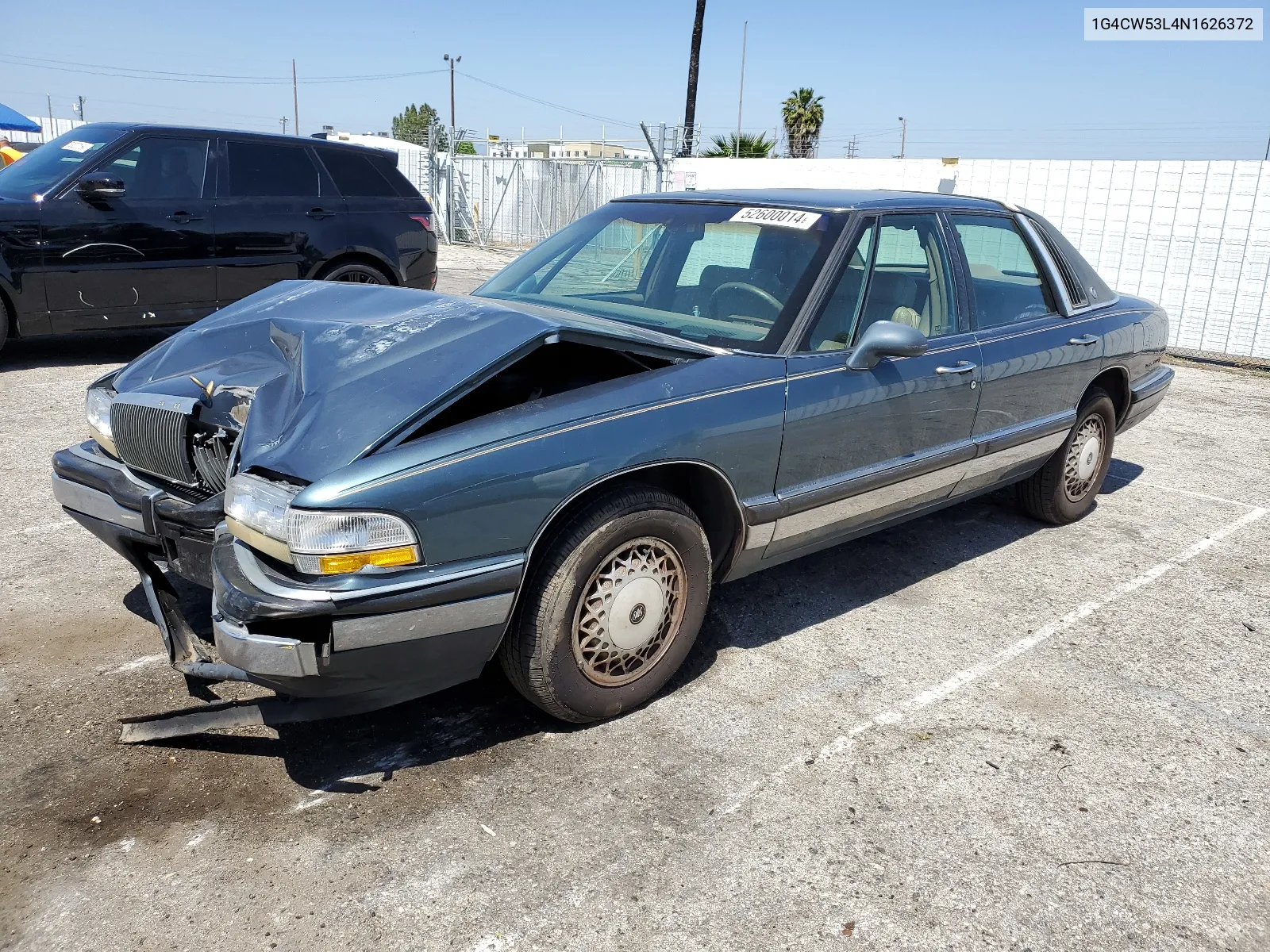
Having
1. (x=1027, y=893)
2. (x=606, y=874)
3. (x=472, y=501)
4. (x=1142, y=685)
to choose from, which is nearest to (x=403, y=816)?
(x=606, y=874)

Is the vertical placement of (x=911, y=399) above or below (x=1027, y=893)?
above

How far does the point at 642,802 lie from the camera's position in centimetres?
286

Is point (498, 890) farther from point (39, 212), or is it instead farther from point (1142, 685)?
point (39, 212)

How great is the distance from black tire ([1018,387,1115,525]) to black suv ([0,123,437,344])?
236 inches

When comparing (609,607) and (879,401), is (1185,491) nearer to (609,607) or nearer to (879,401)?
(879,401)

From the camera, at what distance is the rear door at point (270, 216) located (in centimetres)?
814

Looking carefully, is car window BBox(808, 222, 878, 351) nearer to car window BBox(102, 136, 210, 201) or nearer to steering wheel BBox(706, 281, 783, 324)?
steering wheel BBox(706, 281, 783, 324)

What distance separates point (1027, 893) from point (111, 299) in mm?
7542

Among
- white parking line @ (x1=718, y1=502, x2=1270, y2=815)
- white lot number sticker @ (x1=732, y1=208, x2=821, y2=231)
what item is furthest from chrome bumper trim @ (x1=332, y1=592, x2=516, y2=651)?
white lot number sticker @ (x1=732, y1=208, x2=821, y2=231)

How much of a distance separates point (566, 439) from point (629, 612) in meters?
0.64

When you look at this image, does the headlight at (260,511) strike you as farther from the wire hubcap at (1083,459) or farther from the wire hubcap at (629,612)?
the wire hubcap at (1083,459)

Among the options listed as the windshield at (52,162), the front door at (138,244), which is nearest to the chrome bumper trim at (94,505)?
the front door at (138,244)

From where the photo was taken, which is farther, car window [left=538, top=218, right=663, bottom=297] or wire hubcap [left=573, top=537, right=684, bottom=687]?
car window [left=538, top=218, right=663, bottom=297]

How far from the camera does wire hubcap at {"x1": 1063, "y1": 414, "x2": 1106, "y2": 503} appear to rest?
5250mm
